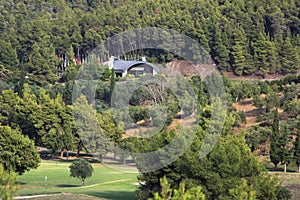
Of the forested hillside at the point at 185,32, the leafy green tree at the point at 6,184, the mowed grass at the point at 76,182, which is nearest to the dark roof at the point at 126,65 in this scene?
the forested hillside at the point at 185,32

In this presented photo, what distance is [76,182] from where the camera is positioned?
37.1 metres

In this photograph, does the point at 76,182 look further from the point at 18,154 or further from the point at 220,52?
the point at 220,52

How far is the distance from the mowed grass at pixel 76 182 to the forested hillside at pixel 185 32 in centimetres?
1853

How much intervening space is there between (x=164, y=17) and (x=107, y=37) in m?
Answer: 5.42

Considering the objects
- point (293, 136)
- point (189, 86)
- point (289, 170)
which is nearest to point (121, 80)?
point (189, 86)

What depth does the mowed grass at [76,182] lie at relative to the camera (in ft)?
107

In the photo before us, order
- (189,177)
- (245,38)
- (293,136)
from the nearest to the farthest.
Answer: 1. (189,177)
2. (293,136)
3. (245,38)

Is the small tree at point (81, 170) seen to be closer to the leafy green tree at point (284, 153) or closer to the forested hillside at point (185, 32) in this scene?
the leafy green tree at point (284, 153)

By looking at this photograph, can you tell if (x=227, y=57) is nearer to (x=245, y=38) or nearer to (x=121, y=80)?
(x=245, y=38)

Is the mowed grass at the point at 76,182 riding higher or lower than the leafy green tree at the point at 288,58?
lower

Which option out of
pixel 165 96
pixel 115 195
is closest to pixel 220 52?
pixel 165 96

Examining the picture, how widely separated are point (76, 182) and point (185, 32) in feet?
103

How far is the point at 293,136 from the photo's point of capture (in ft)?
149

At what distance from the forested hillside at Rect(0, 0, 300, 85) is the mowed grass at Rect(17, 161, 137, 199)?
18532 millimetres
